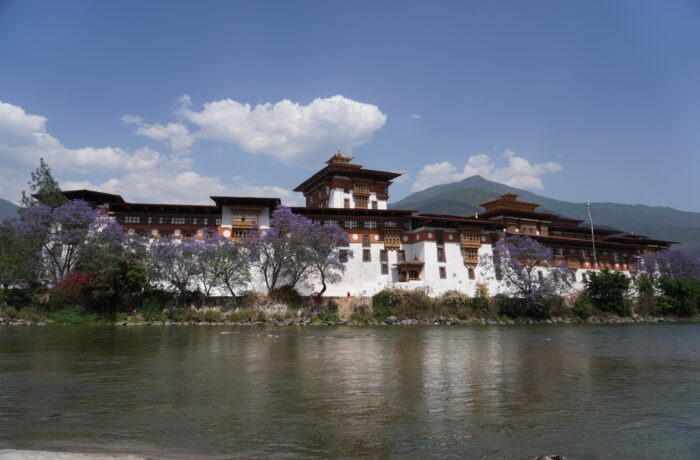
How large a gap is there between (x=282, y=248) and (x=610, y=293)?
39.9m

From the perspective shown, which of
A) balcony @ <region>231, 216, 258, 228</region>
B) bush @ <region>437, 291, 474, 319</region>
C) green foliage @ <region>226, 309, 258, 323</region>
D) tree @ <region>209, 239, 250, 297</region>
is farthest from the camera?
balcony @ <region>231, 216, 258, 228</region>

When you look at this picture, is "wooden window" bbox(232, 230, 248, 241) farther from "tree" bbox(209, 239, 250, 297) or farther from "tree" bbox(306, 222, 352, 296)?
"tree" bbox(306, 222, 352, 296)

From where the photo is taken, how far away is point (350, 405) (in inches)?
372

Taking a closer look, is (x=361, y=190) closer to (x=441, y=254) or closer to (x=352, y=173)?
(x=352, y=173)

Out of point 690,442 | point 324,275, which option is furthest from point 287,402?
point 324,275

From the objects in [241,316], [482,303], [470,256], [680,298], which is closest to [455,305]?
[482,303]

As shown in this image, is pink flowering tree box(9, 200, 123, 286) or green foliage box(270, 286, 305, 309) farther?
green foliage box(270, 286, 305, 309)

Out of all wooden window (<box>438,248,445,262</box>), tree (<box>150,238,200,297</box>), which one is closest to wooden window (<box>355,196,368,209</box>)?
wooden window (<box>438,248,445,262</box>)

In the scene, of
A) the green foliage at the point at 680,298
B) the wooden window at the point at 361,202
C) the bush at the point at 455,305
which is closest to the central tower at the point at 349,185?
the wooden window at the point at 361,202

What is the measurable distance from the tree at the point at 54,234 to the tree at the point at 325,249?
19509 millimetres

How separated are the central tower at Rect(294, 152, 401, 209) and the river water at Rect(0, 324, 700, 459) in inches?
1590

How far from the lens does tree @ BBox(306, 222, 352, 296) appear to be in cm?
4438

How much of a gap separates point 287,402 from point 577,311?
166 ft

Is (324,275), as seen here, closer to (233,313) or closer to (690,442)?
(233,313)
